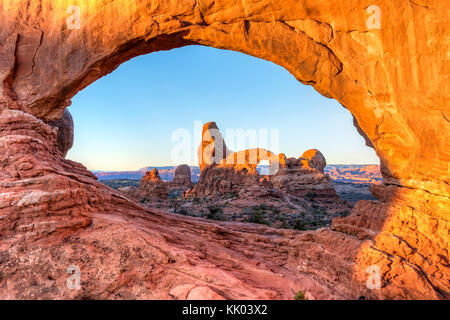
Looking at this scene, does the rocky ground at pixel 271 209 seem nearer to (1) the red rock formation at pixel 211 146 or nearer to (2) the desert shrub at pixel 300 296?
(2) the desert shrub at pixel 300 296

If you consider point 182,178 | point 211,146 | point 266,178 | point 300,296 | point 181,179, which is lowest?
point 181,179

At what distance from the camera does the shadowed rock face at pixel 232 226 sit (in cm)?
379

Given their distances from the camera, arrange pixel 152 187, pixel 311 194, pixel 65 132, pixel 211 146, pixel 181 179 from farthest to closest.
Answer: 1. pixel 181 179
2. pixel 211 146
3. pixel 152 187
4. pixel 311 194
5. pixel 65 132

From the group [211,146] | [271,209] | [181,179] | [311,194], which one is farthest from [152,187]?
[311,194]

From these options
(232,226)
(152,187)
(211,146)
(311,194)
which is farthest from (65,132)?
(211,146)

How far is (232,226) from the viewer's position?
Result: 766 centimetres

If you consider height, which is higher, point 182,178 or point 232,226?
point 232,226

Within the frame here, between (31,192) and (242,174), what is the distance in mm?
31064

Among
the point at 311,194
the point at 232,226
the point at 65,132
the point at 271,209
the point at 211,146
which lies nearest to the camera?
the point at 232,226

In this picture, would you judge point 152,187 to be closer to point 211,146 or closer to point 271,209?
point 211,146

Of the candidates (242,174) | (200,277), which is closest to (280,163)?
(242,174)

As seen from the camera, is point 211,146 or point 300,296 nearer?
point 300,296

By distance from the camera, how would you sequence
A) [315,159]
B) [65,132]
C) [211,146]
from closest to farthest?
[65,132], [315,159], [211,146]

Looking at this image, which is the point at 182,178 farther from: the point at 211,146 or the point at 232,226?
the point at 232,226
